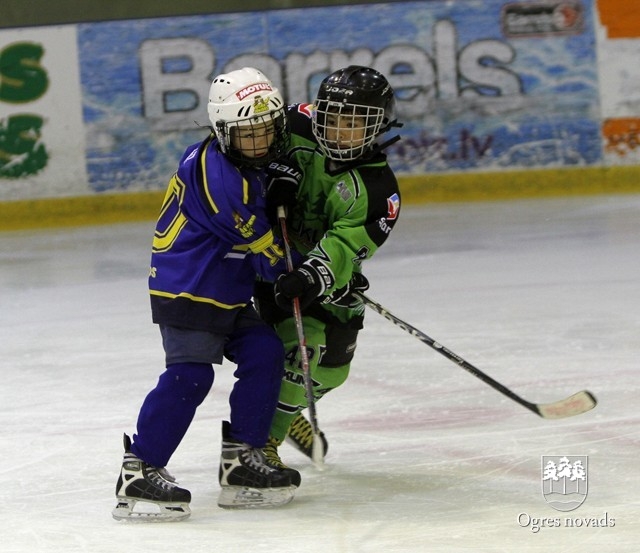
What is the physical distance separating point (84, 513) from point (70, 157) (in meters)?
5.55

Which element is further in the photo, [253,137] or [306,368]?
[306,368]

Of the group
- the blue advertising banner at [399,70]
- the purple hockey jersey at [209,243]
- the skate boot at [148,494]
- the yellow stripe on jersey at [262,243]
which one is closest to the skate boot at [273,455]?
the skate boot at [148,494]

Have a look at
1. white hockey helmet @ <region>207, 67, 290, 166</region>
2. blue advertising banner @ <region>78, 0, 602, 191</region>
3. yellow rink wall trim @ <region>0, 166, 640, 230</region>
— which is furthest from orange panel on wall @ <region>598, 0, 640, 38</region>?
white hockey helmet @ <region>207, 67, 290, 166</region>

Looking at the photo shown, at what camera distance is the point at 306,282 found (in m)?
2.63

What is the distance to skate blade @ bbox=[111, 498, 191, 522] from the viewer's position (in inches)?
103

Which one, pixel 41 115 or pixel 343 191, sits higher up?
pixel 41 115

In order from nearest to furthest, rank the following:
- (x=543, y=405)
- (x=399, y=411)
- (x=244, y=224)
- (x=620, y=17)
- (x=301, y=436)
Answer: (x=244, y=224) → (x=543, y=405) → (x=301, y=436) → (x=399, y=411) → (x=620, y=17)

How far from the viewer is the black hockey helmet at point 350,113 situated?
107 inches

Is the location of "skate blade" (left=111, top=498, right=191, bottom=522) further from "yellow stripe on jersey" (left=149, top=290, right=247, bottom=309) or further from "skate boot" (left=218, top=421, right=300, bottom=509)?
"yellow stripe on jersey" (left=149, top=290, right=247, bottom=309)

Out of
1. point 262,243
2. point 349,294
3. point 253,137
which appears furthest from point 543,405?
point 253,137

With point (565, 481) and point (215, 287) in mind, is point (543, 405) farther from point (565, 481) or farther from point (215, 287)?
point (215, 287)

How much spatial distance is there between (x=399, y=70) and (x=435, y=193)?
2.84ft

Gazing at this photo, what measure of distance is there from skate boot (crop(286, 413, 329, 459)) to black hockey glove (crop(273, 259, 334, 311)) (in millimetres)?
509

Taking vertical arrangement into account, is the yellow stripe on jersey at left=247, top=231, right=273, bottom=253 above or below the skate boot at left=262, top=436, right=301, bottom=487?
above
